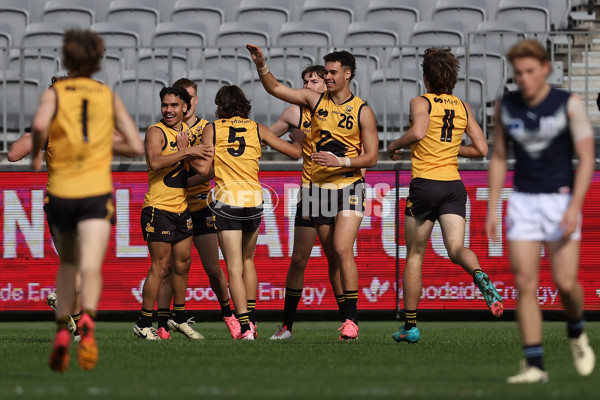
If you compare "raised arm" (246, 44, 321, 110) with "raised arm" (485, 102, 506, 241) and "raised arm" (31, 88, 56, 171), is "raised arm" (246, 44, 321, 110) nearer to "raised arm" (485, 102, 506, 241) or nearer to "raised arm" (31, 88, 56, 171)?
"raised arm" (31, 88, 56, 171)

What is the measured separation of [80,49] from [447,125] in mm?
3731

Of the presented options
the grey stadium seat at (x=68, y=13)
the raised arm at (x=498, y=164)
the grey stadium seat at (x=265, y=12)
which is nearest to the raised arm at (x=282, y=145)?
the raised arm at (x=498, y=164)

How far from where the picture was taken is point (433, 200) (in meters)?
9.20

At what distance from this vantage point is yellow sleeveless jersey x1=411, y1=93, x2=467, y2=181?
9.35m

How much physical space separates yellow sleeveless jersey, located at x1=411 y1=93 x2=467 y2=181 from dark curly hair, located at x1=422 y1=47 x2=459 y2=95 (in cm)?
13

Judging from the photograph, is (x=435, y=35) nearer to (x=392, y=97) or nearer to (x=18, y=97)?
(x=392, y=97)

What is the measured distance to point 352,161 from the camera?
9.54 metres

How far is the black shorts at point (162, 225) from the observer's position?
1035cm

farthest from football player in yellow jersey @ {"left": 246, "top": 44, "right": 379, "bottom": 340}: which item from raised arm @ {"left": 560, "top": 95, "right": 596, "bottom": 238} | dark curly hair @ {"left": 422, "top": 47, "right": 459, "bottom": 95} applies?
raised arm @ {"left": 560, "top": 95, "right": 596, "bottom": 238}

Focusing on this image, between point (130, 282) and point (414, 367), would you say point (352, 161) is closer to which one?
point (414, 367)

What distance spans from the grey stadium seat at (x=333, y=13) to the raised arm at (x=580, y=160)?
427 inches

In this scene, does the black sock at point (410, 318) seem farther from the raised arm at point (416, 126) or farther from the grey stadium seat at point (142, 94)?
the grey stadium seat at point (142, 94)

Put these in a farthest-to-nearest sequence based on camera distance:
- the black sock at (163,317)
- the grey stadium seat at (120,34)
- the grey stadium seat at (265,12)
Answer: the grey stadium seat at (265,12)
the grey stadium seat at (120,34)
the black sock at (163,317)

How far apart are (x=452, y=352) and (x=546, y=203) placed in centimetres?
238
